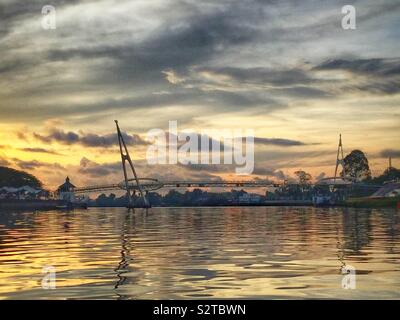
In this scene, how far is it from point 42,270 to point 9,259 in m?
7.52
